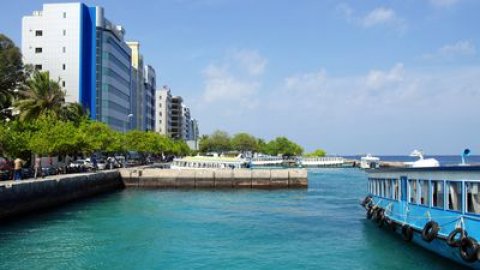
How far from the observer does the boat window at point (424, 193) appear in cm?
2392

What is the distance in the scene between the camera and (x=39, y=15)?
98.9m

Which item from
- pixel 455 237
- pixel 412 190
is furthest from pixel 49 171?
pixel 455 237

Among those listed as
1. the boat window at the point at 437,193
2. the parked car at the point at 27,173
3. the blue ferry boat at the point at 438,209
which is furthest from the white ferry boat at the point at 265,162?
the boat window at the point at 437,193

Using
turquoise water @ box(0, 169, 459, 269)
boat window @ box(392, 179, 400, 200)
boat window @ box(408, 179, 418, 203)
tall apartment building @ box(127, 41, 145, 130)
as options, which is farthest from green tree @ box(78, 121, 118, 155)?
tall apartment building @ box(127, 41, 145, 130)

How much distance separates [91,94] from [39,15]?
16.2 metres

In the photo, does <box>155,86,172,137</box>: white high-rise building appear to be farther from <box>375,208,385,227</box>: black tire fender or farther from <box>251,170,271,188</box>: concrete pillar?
<box>375,208,385,227</box>: black tire fender

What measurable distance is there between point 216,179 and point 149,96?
91996 millimetres

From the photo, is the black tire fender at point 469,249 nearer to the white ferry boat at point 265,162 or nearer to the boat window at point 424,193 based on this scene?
the boat window at point 424,193

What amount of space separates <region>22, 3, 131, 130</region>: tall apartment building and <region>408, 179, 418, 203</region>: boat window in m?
78.6

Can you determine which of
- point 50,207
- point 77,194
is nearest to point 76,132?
point 77,194

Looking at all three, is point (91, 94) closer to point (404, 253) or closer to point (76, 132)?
point (76, 132)

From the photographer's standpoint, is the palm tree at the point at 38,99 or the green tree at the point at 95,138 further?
the palm tree at the point at 38,99

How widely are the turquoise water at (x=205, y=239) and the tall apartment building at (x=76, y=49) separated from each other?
5480 centimetres

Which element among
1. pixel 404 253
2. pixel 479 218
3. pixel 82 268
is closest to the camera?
pixel 479 218
